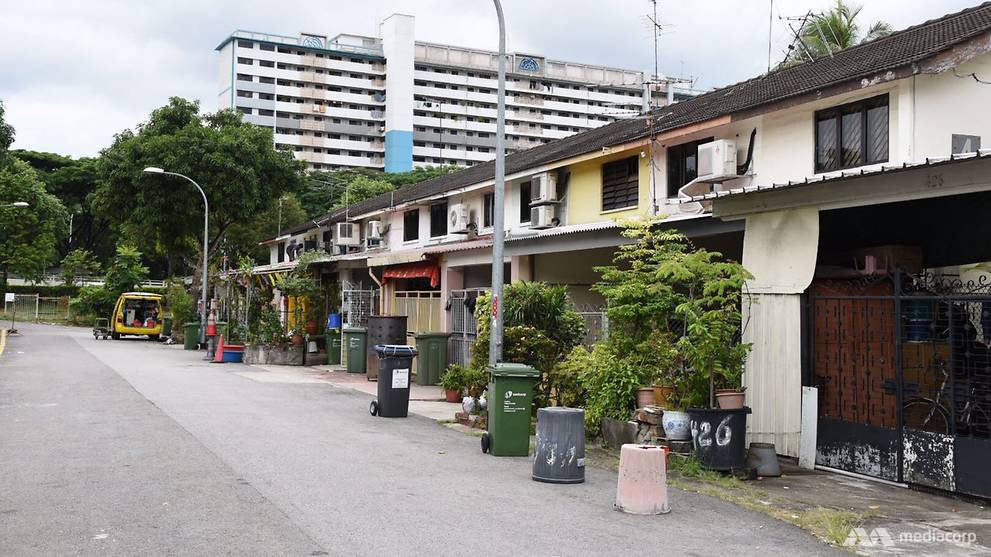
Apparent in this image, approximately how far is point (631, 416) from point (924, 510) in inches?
153

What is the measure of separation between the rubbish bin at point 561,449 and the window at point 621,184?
11.2 m

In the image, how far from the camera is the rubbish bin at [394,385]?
49.5 feet

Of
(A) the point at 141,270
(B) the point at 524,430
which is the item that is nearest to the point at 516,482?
(B) the point at 524,430

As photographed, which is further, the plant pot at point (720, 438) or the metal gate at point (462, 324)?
the metal gate at point (462, 324)

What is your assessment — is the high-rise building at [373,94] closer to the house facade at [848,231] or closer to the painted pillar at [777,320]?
the house facade at [848,231]

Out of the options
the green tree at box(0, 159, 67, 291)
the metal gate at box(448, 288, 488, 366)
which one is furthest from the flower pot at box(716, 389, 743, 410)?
the green tree at box(0, 159, 67, 291)

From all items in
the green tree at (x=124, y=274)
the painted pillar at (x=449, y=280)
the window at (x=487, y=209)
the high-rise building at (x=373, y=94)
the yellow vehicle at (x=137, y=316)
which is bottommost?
the yellow vehicle at (x=137, y=316)

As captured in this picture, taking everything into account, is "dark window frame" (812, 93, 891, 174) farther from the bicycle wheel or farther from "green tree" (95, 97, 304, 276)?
"green tree" (95, 97, 304, 276)

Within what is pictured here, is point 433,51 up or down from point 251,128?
up

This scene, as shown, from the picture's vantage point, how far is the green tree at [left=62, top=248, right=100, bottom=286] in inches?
2608

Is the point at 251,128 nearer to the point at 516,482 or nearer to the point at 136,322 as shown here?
the point at 136,322

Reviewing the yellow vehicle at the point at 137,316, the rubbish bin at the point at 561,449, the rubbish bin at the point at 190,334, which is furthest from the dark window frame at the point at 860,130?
the yellow vehicle at the point at 137,316

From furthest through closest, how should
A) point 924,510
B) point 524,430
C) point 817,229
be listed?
point 524,430, point 817,229, point 924,510

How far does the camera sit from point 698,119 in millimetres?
17906
